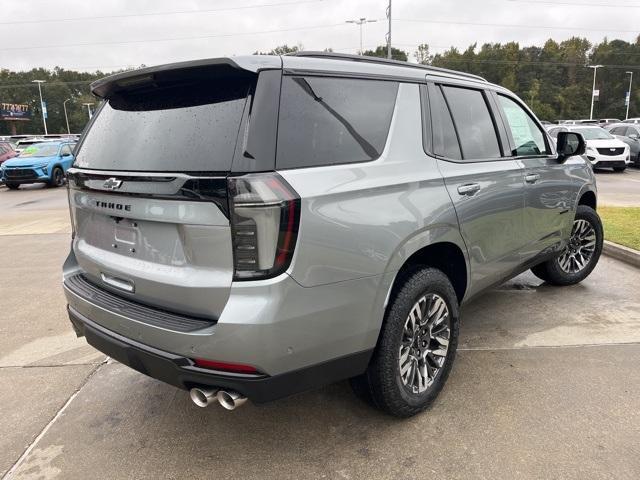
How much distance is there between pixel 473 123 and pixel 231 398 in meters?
2.38

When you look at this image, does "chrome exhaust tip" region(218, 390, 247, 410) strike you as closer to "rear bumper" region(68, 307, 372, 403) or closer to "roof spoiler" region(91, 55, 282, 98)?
"rear bumper" region(68, 307, 372, 403)

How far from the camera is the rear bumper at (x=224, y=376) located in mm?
2111

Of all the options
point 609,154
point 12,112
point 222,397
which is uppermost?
point 12,112

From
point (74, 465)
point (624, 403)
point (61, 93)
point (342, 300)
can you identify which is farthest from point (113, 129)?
point (61, 93)

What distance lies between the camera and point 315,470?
246 centimetres

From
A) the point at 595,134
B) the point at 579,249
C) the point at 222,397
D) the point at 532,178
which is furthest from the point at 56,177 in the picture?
the point at 595,134

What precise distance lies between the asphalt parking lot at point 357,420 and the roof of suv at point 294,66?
1.87 meters

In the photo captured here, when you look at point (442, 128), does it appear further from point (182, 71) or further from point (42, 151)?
point (42, 151)

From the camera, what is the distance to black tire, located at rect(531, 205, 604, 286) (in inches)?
192

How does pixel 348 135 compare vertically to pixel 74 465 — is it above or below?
above

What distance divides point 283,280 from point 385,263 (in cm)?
60

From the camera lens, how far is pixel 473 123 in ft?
11.2

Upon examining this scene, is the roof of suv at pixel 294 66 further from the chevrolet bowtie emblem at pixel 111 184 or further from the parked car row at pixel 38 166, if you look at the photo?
the parked car row at pixel 38 166

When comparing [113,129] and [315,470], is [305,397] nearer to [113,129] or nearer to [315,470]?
[315,470]
